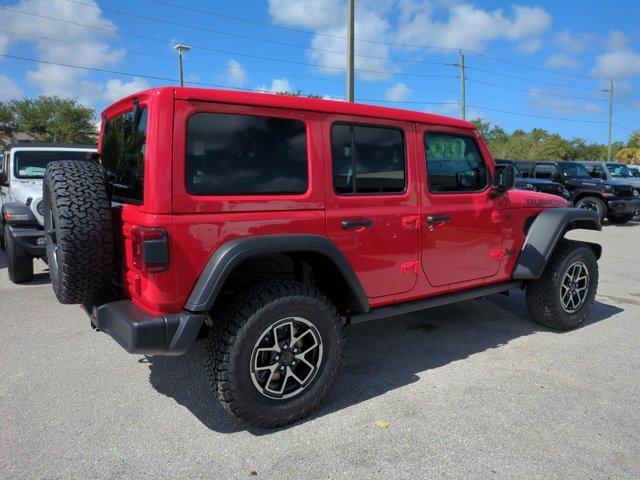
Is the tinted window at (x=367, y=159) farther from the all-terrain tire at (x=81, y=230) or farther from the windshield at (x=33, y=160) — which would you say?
the windshield at (x=33, y=160)

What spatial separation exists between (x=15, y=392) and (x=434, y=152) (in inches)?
134

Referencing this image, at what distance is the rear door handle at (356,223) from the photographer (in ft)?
10.4

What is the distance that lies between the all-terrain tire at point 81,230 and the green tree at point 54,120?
33850 millimetres

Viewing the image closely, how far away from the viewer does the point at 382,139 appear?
347 centimetres

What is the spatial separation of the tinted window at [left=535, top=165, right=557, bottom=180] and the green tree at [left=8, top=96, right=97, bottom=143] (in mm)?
28587

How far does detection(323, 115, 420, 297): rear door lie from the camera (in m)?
3.18

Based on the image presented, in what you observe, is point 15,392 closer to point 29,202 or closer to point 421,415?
point 421,415

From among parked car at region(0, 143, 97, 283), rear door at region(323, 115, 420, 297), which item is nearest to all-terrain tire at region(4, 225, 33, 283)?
parked car at region(0, 143, 97, 283)

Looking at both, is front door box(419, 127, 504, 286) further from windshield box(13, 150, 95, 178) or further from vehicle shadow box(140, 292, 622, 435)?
windshield box(13, 150, 95, 178)

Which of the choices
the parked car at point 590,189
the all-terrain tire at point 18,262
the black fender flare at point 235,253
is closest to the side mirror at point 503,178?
the black fender flare at point 235,253

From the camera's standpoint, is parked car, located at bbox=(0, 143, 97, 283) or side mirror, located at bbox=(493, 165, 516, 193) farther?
parked car, located at bbox=(0, 143, 97, 283)

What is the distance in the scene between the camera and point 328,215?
3.11 metres

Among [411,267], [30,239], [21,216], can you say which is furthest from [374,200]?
[21,216]

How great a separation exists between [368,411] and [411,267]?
3.38 ft
